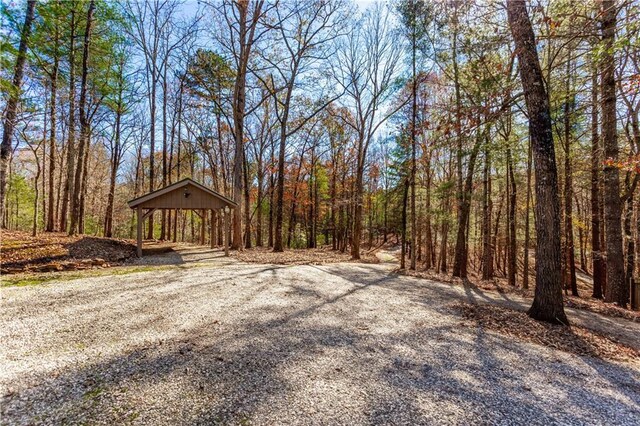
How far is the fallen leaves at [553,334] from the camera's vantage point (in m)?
4.21

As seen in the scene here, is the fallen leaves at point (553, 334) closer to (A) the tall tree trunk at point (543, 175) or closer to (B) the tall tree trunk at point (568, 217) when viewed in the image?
(A) the tall tree trunk at point (543, 175)

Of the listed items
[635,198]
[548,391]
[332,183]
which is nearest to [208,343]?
[548,391]

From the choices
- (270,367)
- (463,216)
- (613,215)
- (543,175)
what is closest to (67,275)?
(270,367)

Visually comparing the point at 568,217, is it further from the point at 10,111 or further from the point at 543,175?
the point at 10,111

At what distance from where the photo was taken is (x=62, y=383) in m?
2.55

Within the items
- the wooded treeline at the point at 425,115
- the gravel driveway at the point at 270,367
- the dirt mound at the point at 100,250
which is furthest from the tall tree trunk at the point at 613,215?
the dirt mound at the point at 100,250

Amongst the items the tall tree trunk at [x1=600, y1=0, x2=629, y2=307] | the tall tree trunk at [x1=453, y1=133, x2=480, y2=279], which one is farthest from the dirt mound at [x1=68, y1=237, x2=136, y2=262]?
the tall tree trunk at [x1=600, y1=0, x2=629, y2=307]

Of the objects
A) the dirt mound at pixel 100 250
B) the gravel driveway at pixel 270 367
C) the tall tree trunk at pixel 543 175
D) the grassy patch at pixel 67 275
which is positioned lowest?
the gravel driveway at pixel 270 367

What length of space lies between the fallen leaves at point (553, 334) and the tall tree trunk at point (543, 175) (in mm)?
325

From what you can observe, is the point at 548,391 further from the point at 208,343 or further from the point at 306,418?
the point at 208,343

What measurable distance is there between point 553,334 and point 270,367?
15.7 feet

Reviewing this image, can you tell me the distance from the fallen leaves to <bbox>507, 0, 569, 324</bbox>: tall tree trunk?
0.33m

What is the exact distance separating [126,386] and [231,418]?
3.70ft

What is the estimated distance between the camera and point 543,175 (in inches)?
201
